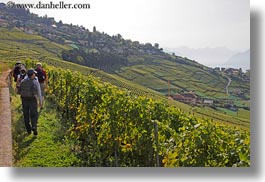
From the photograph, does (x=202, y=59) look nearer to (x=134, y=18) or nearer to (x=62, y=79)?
(x=134, y=18)

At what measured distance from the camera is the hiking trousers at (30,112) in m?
5.96

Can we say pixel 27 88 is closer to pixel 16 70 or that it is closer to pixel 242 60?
pixel 16 70

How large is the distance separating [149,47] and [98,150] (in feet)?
3.99

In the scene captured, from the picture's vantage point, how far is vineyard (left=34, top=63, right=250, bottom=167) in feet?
17.1

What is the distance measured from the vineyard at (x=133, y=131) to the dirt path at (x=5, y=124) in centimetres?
48

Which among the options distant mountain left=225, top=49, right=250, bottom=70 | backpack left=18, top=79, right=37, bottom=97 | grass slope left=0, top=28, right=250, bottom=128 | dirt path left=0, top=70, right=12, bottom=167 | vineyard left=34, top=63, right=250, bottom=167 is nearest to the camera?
vineyard left=34, top=63, right=250, bottom=167

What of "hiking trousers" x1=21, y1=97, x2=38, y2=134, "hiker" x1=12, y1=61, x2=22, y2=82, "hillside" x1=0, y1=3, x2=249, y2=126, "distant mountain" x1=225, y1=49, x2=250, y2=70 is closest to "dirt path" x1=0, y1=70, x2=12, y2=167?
"hiker" x1=12, y1=61, x2=22, y2=82

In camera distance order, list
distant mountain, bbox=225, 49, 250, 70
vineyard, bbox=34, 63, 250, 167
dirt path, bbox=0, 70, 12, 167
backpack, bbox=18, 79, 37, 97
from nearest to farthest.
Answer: vineyard, bbox=34, 63, 250, 167 → distant mountain, bbox=225, 49, 250, 70 → dirt path, bbox=0, 70, 12, 167 → backpack, bbox=18, 79, 37, 97

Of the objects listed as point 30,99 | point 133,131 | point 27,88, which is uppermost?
point 27,88

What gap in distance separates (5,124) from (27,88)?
1.45 feet

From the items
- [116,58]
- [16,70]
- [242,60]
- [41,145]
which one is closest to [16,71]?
[16,70]

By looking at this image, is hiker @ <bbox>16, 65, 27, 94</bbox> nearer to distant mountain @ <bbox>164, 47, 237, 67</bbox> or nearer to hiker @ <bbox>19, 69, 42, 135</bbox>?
hiker @ <bbox>19, 69, 42, 135</bbox>

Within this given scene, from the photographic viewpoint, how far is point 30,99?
237 inches

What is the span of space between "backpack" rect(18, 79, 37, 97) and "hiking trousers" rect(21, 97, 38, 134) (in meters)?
0.05
